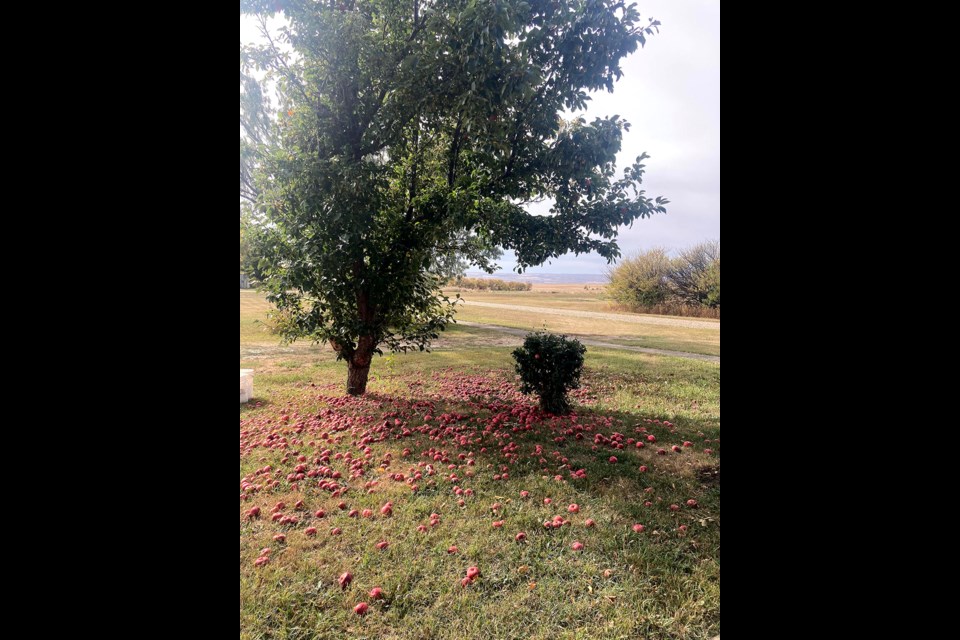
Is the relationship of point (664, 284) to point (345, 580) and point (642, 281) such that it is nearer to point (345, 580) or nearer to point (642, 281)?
point (642, 281)

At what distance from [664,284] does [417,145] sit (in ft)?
20.9

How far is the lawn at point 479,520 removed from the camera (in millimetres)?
1667

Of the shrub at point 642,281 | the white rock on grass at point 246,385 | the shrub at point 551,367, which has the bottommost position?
the white rock on grass at point 246,385

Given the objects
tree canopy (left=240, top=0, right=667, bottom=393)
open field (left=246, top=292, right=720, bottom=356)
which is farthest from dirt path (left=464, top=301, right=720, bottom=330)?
tree canopy (left=240, top=0, right=667, bottom=393)

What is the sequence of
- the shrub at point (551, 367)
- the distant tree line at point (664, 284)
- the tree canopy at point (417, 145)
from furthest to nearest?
the distant tree line at point (664, 284), the shrub at point (551, 367), the tree canopy at point (417, 145)

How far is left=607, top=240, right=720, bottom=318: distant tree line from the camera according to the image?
847 cm

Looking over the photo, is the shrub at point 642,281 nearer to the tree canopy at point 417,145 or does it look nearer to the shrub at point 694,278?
the shrub at point 694,278

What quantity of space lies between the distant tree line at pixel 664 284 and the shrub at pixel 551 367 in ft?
17.7

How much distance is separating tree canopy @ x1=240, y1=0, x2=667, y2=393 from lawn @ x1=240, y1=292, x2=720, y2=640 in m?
1.29

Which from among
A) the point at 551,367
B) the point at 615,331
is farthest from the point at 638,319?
the point at 551,367

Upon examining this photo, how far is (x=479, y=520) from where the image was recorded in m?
2.33

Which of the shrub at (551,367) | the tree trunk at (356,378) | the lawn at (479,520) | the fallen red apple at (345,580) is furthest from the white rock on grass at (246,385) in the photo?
the fallen red apple at (345,580)
